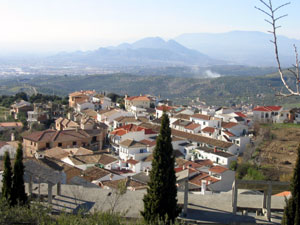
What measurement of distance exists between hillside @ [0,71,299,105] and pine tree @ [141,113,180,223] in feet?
247

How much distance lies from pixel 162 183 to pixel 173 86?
353 feet

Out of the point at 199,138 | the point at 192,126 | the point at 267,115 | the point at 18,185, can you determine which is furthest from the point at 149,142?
the point at 18,185

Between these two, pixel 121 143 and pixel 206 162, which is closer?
pixel 206 162

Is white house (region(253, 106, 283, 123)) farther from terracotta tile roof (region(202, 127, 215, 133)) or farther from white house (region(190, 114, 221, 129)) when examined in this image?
terracotta tile roof (region(202, 127, 215, 133))

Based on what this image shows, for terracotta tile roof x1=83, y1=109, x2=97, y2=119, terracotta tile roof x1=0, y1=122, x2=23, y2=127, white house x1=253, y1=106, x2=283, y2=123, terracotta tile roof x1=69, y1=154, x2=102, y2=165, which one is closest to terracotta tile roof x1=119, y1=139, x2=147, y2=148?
A: terracotta tile roof x1=69, y1=154, x2=102, y2=165

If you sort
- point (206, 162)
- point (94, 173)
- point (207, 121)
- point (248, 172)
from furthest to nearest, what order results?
point (207, 121), point (206, 162), point (248, 172), point (94, 173)

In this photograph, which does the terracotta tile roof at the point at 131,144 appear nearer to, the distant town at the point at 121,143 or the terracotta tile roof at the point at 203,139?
the distant town at the point at 121,143

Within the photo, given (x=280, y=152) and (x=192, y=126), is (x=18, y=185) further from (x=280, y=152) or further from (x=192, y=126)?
(x=192, y=126)

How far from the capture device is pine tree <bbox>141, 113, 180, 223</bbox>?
1197 centimetres

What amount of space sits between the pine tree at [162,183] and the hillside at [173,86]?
247 feet

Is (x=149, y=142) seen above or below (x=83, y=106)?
below

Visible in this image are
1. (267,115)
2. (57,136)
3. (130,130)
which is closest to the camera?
(57,136)

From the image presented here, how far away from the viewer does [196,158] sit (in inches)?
1188

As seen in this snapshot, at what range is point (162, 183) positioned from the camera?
39.3 ft
